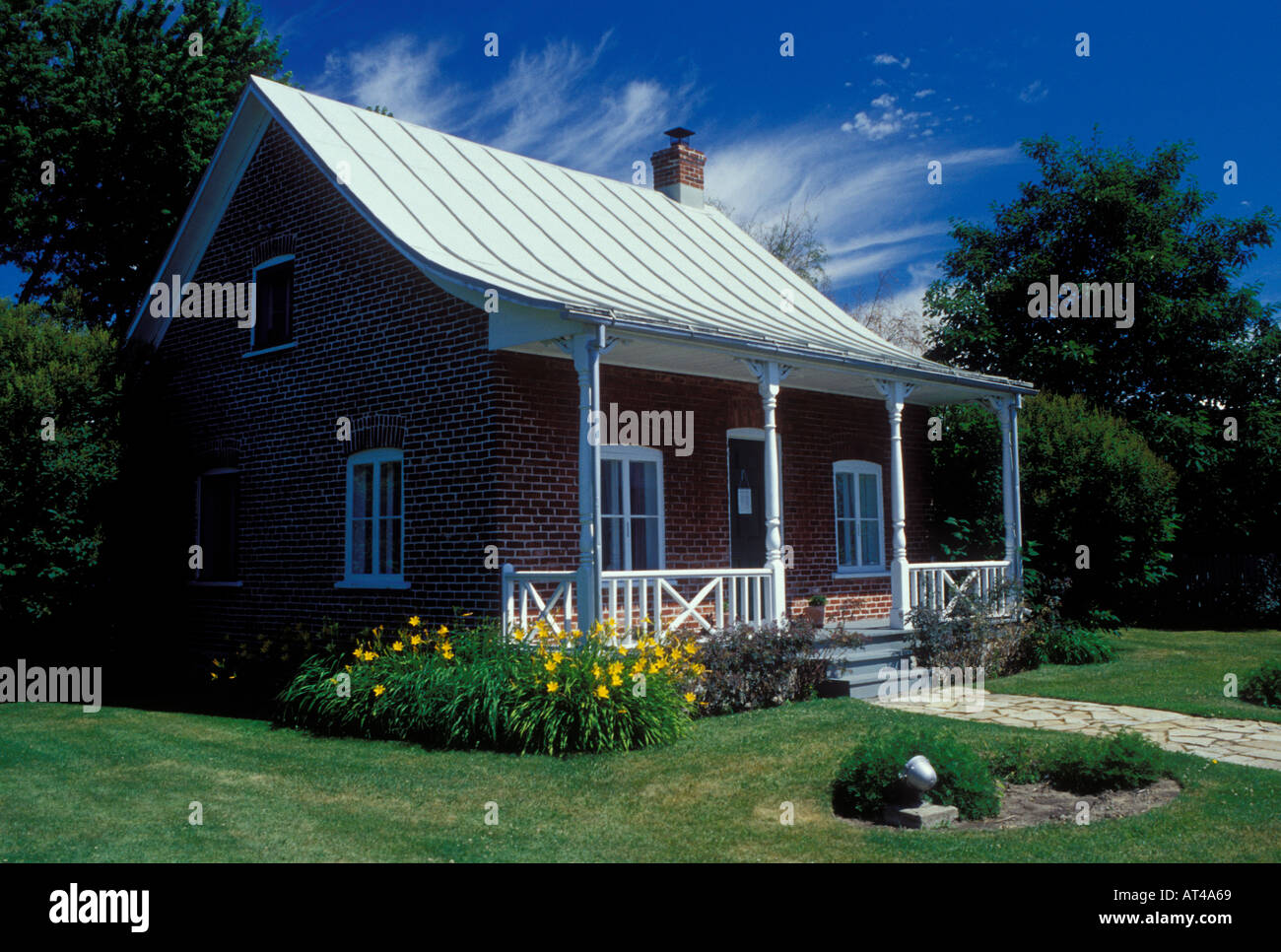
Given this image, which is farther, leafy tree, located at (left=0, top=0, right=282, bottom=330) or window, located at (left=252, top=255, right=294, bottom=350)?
leafy tree, located at (left=0, top=0, right=282, bottom=330)

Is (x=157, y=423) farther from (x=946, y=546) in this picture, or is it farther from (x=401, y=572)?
(x=946, y=546)

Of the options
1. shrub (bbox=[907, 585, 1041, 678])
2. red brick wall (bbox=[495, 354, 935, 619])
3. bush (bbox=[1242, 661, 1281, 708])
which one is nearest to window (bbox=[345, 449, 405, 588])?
red brick wall (bbox=[495, 354, 935, 619])

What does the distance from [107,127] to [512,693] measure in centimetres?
1677

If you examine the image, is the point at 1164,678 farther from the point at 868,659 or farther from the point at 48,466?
the point at 48,466

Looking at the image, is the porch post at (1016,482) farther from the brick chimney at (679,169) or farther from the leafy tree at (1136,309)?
the leafy tree at (1136,309)

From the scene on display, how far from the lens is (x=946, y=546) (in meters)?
15.4

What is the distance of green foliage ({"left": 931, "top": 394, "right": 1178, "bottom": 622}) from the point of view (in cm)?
1499

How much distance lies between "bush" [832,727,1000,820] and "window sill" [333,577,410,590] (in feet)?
20.0

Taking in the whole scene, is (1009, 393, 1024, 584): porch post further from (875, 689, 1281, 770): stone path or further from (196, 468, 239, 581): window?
(196, 468, 239, 581): window

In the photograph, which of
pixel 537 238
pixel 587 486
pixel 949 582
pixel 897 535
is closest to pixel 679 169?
pixel 537 238

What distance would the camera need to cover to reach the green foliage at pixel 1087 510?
14992mm

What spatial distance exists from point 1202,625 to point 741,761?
1756cm

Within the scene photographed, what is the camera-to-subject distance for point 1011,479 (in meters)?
14.4
